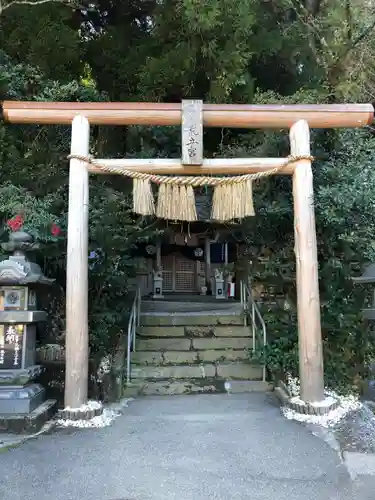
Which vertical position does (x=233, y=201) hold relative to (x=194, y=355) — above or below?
above

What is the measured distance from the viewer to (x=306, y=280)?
5480mm

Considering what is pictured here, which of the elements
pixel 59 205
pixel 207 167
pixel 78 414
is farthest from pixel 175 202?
pixel 78 414

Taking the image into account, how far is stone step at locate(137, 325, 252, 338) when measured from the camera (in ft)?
26.3

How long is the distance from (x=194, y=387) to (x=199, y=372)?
37 cm

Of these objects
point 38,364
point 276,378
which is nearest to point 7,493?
point 38,364

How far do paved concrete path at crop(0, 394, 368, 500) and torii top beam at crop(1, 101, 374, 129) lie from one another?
3.75 metres

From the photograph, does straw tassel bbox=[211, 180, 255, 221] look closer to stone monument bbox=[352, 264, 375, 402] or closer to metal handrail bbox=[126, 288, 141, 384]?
stone monument bbox=[352, 264, 375, 402]

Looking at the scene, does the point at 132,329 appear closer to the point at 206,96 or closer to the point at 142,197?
the point at 142,197

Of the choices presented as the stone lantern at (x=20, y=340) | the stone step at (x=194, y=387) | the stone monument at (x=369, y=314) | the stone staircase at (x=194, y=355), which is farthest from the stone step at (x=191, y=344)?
the stone lantern at (x=20, y=340)

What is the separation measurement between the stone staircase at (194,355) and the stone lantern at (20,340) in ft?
6.21

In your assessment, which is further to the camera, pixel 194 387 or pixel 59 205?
pixel 59 205

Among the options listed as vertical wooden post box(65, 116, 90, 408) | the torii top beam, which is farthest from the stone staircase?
the torii top beam

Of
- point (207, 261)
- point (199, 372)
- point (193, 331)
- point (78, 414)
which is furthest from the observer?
point (207, 261)

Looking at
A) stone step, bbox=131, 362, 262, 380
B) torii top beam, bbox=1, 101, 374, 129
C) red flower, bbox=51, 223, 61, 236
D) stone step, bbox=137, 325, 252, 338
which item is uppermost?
torii top beam, bbox=1, 101, 374, 129
